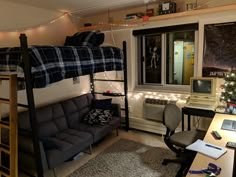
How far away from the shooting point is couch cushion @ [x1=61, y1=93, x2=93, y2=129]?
3.35 m

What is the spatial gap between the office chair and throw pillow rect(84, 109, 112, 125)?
121 cm

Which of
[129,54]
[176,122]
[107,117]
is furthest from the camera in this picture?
[129,54]

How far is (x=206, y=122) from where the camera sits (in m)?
3.24

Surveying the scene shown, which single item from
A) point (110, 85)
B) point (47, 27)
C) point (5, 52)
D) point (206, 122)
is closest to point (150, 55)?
point (110, 85)

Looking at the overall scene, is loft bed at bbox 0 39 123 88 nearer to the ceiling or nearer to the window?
the ceiling

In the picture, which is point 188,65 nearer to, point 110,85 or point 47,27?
point 110,85

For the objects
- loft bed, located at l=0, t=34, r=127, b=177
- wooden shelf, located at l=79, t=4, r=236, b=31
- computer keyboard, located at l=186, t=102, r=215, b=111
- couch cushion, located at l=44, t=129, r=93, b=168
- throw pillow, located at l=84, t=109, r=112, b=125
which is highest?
wooden shelf, located at l=79, t=4, r=236, b=31

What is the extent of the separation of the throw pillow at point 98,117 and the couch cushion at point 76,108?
154 mm

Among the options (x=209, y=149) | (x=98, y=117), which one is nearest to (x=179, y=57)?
(x=98, y=117)

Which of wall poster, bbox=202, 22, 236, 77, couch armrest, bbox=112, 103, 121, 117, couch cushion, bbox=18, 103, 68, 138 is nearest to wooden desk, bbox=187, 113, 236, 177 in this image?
wall poster, bbox=202, 22, 236, 77

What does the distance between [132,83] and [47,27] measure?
75.5 inches

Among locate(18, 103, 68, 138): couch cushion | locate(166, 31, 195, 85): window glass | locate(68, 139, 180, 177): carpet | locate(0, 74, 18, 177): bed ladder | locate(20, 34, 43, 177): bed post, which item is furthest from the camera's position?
locate(166, 31, 195, 85): window glass

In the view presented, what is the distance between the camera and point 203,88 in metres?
2.97

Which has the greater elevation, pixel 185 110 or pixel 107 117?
pixel 185 110
